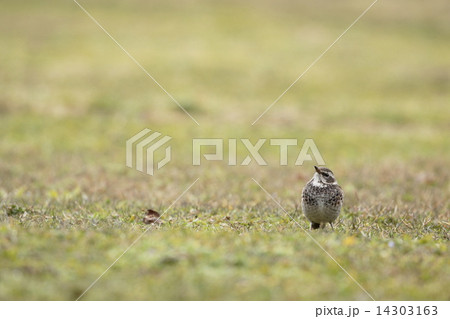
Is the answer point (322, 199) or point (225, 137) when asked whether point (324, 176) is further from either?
point (225, 137)

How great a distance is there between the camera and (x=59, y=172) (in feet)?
45.4

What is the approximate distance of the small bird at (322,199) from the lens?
26.3 ft

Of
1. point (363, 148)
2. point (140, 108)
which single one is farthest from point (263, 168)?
point (140, 108)

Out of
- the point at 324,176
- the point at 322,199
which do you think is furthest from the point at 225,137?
the point at 322,199

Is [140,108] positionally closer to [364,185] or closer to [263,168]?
[263,168]

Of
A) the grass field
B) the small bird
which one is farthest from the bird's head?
the grass field

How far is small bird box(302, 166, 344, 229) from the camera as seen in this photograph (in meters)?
8.02

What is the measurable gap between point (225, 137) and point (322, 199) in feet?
39.6

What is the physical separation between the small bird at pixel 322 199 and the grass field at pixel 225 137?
0.43 meters

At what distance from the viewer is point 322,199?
800 centimetres

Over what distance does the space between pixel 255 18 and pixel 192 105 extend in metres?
21.3

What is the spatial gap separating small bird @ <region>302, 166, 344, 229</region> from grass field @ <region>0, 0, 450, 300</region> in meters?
0.43

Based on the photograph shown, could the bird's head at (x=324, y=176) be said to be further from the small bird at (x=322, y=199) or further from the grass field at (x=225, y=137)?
the grass field at (x=225, y=137)

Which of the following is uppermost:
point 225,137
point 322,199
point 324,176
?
point 324,176
